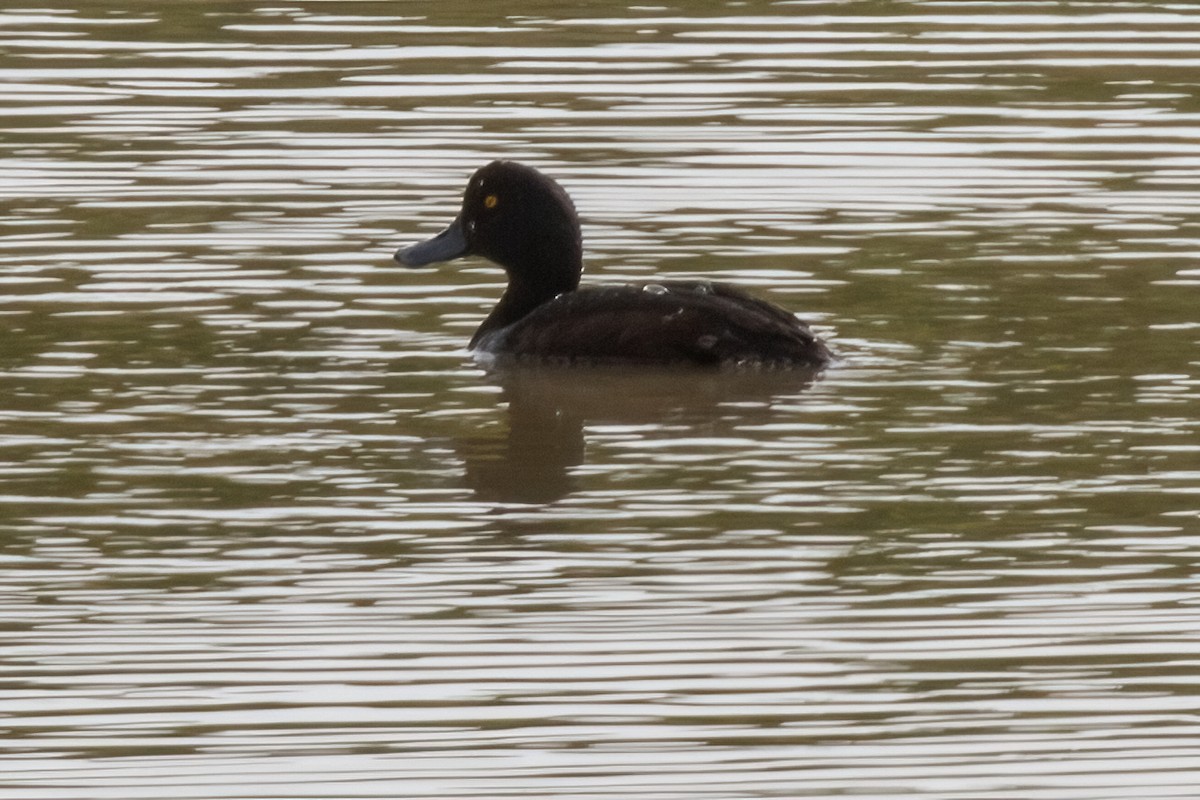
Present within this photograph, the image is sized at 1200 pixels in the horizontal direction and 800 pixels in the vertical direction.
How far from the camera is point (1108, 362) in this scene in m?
10.3

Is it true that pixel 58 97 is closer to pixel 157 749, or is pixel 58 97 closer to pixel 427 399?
pixel 427 399

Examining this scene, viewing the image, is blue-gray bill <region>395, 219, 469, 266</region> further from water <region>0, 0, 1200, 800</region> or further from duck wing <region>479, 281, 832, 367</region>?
duck wing <region>479, 281, 832, 367</region>

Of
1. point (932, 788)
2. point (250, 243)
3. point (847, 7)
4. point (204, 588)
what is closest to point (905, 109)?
point (847, 7)

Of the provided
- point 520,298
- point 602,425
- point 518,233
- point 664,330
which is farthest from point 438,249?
point 602,425

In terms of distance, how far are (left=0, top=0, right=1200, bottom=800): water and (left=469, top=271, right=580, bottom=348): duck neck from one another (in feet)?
0.79

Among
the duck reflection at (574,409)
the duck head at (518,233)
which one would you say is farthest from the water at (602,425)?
the duck head at (518,233)

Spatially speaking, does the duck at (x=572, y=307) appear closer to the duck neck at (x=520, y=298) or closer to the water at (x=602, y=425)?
the duck neck at (x=520, y=298)

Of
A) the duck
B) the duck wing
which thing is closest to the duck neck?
the duck

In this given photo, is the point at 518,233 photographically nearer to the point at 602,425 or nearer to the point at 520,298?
the point at 520,298

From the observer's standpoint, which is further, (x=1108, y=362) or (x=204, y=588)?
(x=1108, y=362)

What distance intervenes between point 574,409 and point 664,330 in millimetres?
592

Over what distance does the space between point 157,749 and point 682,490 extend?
267 cm

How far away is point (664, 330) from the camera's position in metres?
10.6

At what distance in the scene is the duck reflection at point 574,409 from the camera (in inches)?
356
